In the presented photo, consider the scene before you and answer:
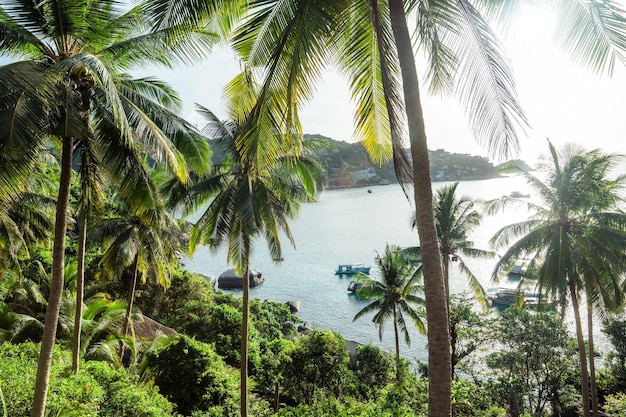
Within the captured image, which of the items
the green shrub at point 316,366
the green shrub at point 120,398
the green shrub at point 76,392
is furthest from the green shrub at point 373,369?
the green shrub at point 120,398

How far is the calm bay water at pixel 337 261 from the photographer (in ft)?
130

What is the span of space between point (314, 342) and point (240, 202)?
755 cm

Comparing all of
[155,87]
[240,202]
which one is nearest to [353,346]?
[240,202]

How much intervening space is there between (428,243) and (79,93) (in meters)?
5.54

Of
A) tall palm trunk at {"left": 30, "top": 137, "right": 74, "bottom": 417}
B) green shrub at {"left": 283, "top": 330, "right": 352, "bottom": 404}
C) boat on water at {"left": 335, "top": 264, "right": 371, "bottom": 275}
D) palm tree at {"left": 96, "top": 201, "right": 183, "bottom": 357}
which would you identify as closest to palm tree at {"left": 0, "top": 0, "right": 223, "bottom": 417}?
tall palm trunk at {"left": 30, "top": 137, "right": 74, "bottom": 417}

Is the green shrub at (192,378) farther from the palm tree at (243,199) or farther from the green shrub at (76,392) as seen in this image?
the green shrub at (76,392)

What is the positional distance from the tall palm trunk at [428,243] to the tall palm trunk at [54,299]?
4926 mm

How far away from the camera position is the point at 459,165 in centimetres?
12888

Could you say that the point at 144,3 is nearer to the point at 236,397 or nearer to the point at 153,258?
the point at 236,397

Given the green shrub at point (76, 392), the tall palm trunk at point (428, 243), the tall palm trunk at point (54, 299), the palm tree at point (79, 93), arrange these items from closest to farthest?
the tall palm trunk at point (428, 243), the palm tree at point (79, 93), the tall palm trunk at point (54, 299), the green shrub at point (76, 392)

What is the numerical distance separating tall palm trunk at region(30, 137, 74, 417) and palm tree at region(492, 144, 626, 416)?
14591mm

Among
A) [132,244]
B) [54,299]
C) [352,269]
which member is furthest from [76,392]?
[352,269]

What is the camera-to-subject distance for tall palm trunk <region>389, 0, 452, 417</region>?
3.40m

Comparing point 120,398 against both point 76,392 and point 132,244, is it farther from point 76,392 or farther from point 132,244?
point 132,244
